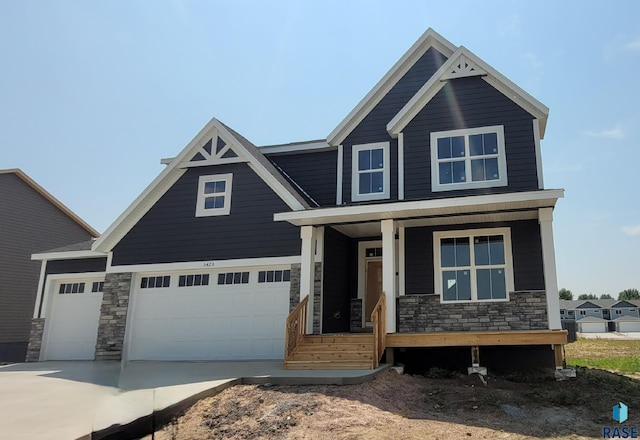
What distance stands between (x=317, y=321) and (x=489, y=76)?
7.32 meters

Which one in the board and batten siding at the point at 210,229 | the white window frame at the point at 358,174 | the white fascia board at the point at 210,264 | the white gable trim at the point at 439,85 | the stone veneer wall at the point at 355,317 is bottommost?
the stone veneer wall at the point at 355,317

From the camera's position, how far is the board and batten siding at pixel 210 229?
12.7 meters

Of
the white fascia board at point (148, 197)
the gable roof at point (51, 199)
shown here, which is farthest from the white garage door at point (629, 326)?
the white fascia board at point (148, 197)

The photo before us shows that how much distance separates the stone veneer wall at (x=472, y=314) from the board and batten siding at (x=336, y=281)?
5.35 feet

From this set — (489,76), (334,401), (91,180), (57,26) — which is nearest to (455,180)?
(489,76)

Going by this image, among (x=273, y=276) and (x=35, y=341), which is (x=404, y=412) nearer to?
(x=273, y=276)

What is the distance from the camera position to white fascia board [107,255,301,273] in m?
12.3

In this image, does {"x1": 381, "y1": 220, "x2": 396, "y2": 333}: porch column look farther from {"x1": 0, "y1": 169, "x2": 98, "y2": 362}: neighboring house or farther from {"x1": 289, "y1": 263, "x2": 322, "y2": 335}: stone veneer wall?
{"x1": 0, "y1": 169, "x2": 98, "y2": 362}: neighboring house

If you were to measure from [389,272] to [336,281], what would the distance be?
225 cm

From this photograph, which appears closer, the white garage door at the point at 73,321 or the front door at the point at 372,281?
the front door at the point at 372,281

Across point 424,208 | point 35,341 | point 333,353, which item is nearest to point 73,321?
point 35,341

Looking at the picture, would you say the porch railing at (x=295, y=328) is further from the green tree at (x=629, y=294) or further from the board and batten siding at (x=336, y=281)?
the green tree at (x=629, y=294)

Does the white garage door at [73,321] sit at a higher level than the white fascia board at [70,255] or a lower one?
lower

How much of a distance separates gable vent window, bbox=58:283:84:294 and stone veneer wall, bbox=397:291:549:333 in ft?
31.7
